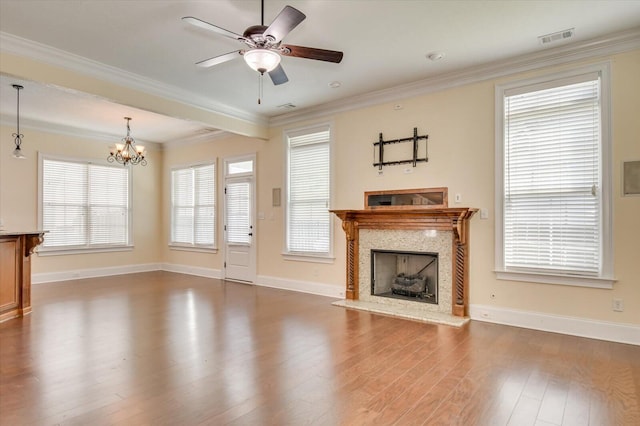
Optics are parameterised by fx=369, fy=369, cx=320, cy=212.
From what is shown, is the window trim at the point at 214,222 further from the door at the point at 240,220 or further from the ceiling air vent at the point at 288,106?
the ceiling air vent at the point at 288,106

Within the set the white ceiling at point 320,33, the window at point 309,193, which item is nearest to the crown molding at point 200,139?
the window at point 309,193

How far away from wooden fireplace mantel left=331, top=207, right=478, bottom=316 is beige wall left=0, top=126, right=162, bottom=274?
17.9 ft

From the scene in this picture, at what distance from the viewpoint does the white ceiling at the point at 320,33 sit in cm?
322

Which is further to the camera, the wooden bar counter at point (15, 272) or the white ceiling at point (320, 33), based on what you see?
the wooden bar counter at point (15, 272)

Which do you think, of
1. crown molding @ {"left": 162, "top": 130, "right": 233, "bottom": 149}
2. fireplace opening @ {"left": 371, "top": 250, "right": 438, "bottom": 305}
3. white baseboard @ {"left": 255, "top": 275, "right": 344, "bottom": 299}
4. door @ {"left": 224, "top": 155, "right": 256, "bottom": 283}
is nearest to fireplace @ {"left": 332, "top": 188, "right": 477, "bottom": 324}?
fireplace opening @ {"left": 371, "top": 250, "right": 438, "bottom": 305}

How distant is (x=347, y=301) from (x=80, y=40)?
4.50 metres

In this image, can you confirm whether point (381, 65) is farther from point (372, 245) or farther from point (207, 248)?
point (207, 248)

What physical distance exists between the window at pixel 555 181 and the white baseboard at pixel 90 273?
25.1 ft

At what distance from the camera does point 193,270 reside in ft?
27.2

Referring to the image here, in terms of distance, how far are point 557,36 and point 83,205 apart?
8.52 metres

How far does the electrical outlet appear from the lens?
12.2ft

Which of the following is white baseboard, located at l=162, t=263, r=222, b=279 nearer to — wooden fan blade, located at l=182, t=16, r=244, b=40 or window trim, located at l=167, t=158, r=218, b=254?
window trim, located at l=167, t=158, r=218, b=254

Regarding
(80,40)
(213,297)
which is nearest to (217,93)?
(80,40)

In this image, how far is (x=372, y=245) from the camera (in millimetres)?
5434
